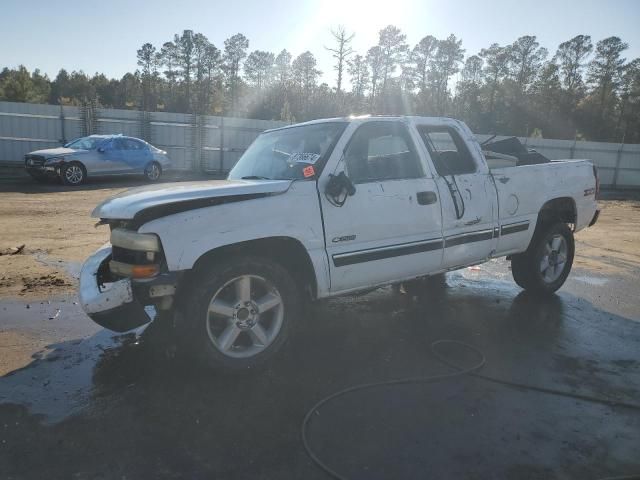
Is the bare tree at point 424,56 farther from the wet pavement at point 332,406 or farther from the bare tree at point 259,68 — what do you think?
the wet pavement at point 332,406

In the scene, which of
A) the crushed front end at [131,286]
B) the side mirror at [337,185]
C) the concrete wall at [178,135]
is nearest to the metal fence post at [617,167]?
the concrete wall at [178,135]

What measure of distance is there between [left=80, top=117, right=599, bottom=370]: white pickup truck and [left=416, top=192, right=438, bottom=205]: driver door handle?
0.02 metres

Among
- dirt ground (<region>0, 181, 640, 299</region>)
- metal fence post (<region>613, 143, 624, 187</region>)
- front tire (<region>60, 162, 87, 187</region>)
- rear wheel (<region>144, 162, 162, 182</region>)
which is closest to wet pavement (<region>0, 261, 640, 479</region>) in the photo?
dirt ground (<region>0, 181, 640, 299</region>)

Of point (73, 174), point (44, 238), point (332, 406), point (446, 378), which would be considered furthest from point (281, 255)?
point (73, 174)

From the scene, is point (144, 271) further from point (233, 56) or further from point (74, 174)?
point (233, 56)

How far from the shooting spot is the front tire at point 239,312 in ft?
11.2

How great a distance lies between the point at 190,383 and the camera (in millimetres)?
3498

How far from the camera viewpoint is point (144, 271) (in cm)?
329

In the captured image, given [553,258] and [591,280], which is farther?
[591,280]

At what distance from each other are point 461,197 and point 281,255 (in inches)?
75.7

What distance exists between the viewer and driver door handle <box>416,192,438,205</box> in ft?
14.3

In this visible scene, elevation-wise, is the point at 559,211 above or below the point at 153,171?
above

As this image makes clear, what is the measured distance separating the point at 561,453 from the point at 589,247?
7.57 metres

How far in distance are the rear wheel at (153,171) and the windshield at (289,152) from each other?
46.1 ft
